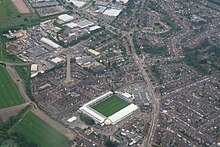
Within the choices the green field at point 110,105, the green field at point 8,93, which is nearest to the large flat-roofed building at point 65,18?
the green field at point 8,93

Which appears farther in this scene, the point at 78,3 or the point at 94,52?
the point at 78,3

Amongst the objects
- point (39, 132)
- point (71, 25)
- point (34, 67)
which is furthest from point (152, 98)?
point (71, 25)

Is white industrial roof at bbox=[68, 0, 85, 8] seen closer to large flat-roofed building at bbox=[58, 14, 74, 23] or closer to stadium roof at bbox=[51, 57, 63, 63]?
large flat-roofed building at bbox=[58, 14, 74, 23]

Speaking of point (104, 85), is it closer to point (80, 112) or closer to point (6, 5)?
point (80, 112)

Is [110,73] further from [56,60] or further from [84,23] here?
[84,23]

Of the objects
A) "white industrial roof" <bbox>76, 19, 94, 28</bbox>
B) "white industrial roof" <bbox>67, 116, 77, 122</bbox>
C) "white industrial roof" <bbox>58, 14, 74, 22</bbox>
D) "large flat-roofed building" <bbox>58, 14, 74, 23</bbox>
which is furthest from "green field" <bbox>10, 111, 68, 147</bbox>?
"white industrial roof" <bbox>58, 14, 74, 22</bbox>

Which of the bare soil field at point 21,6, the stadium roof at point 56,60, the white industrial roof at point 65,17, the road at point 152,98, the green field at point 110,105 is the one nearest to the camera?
the road at point 152,98

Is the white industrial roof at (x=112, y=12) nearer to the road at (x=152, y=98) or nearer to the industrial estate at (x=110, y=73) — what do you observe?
the industrial estate at (x=110, y=73)
